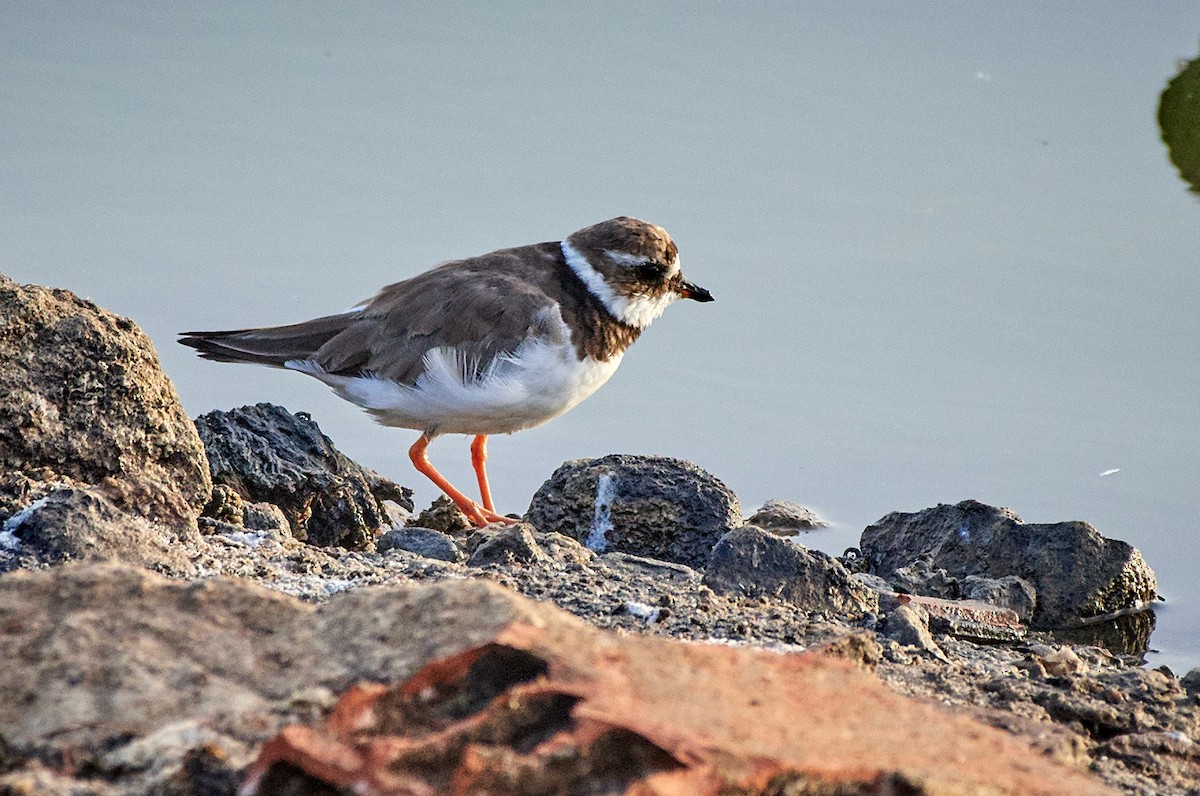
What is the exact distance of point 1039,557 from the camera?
7703 mm

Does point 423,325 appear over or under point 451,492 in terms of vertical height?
over

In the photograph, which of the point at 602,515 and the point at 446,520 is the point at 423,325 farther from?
the point at 602,515

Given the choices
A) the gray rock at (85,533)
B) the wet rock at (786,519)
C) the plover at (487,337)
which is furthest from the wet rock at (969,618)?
the gray rock at (85,533)

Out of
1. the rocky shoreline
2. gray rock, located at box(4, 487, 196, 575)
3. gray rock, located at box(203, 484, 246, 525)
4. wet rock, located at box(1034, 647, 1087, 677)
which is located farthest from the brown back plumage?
wet rock, located at box(1034, 647, 1087, 677)

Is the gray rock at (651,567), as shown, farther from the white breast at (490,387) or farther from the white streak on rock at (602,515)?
the white breast at (490,387)

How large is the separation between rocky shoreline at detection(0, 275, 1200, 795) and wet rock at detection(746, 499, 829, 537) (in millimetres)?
786

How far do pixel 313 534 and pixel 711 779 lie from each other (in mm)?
5416

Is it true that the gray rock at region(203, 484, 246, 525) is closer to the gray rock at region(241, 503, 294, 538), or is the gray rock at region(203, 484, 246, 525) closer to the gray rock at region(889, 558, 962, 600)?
the gray rock at region(241, 503, 294, 538)

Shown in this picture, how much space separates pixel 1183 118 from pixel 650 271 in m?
5.81

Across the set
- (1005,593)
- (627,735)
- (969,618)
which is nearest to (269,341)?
(969,618)

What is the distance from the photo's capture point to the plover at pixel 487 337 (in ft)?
24.9

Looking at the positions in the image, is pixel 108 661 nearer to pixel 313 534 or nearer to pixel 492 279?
pixel 313 534

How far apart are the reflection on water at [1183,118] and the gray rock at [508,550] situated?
7.74m

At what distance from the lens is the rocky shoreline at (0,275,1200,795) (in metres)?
2.16
